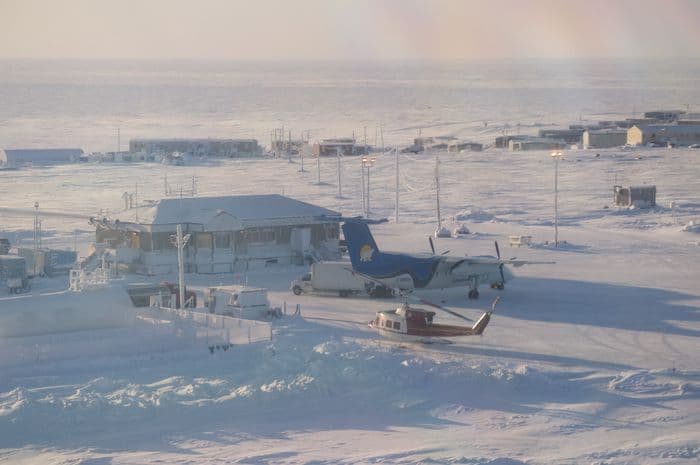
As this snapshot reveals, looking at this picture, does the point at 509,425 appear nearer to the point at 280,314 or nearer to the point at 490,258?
the point at 280,314

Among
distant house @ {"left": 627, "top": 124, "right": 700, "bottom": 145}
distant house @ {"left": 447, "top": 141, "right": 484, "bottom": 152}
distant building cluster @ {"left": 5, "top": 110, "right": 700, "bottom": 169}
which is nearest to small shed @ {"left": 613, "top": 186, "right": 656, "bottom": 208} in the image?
distant building cluster @ {"left": 5, "top": 110, "right": 700, "bottom": 169}

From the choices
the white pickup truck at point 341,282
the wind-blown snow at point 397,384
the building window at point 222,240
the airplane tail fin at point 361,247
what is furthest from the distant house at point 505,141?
the airplane tail fin at point 361,247

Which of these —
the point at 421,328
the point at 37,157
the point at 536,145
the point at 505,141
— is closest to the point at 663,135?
the point at 536,145

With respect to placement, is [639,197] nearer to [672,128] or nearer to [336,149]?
[672,128]

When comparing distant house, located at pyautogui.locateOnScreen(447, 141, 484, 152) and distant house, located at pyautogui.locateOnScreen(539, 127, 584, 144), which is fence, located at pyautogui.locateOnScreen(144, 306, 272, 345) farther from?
distant house, located at pyautogui.locateOnScreen(539, 127, 584, 144)

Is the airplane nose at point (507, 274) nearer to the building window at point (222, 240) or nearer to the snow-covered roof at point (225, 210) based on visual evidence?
the snow-covered roof at point (225, 210)

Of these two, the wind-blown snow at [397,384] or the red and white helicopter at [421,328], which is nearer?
the wind-blown snow at [397,384]
